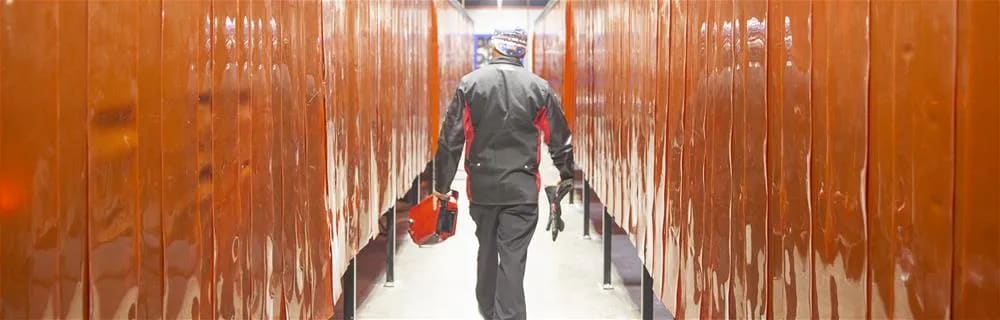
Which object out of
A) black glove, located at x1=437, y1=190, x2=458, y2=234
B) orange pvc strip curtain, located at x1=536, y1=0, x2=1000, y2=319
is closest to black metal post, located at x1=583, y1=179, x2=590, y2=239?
black glove, located at x1=437, y1=190, x2=458, y2=234

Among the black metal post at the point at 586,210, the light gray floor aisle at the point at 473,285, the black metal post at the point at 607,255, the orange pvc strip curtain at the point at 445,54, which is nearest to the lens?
the light gray floor aisle at the point at 473,285

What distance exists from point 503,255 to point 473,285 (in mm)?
1522

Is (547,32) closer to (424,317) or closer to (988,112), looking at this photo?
(424,317)

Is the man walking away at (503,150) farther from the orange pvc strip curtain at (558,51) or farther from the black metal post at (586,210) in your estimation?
the orange pvc strip curtain at (558,51)

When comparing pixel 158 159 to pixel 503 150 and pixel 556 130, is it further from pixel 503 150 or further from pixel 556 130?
pixel 556 130

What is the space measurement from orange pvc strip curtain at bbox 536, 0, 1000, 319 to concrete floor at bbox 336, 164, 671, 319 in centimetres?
207

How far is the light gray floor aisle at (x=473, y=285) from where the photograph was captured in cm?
498

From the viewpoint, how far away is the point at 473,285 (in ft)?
18.4

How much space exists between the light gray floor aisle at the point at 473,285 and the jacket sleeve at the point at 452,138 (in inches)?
38.9

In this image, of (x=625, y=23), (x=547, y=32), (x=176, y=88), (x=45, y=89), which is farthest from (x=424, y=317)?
(x=547, y=32)

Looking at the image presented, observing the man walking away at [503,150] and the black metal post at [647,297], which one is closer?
the man walking away at [503,150]

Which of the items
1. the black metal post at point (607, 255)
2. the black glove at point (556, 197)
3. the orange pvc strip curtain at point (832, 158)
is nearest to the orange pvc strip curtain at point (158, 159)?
the orange pvc strip curtain at point (832, 158)

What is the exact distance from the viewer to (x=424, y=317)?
484cm

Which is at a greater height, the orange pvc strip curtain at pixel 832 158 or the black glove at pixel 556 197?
the orange pvc strip curtain at pixel 832 158
